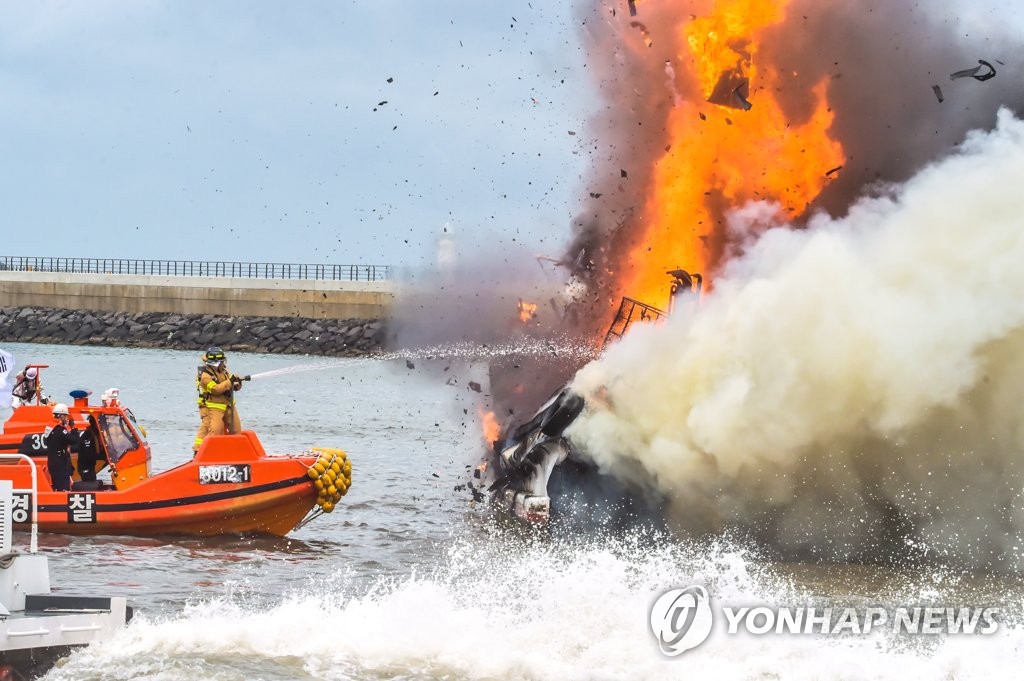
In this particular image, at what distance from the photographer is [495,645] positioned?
12031 mm

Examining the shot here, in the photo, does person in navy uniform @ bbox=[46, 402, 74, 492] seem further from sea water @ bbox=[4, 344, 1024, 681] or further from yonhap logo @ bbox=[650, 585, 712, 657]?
yonhap logo @ bbox=[650, 585, 712, 657]

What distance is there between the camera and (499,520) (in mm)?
20641

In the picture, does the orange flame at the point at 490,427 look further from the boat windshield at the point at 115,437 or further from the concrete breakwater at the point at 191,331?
the concrete breakwater at the point at 191,331

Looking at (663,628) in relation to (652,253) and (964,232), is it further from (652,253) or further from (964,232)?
(652,253)

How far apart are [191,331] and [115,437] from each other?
198 ft

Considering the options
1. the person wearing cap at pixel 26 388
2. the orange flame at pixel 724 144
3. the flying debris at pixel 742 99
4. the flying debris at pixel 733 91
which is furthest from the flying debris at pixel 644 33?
the person wearing cap at pixel 26 388

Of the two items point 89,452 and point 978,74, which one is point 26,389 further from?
point 978,74

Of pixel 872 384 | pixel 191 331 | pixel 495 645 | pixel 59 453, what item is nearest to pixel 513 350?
pixel 59 453

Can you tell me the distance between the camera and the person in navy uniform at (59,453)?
18062 mm

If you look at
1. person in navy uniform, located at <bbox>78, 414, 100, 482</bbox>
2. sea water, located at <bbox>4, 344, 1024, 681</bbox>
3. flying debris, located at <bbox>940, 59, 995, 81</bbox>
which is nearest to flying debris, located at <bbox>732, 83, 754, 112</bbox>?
flying debris, located at <bbox>940, 59, 995, 81</bbox>

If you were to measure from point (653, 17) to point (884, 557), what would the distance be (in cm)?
912

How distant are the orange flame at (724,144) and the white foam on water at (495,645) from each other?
759 cm

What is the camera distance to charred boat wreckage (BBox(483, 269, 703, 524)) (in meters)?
18.3

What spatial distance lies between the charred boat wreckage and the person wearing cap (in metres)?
7.28
